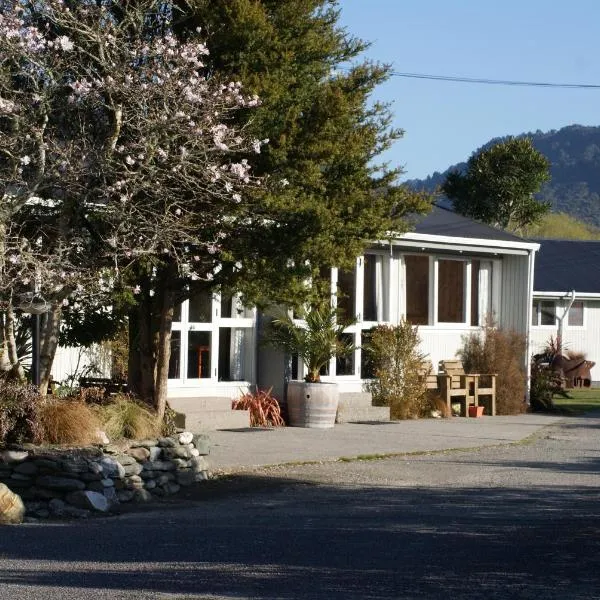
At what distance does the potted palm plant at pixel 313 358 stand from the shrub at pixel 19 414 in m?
6.79

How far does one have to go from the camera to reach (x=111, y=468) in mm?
11852

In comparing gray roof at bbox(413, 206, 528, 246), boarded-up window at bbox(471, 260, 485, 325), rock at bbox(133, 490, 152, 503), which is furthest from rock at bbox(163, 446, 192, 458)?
boarded-up window at bbox(471, 260, 485, 325)

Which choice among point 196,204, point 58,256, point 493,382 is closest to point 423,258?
point 493,382

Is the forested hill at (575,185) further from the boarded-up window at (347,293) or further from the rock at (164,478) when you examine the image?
the rock at (164,478)

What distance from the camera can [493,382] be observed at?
22641mm

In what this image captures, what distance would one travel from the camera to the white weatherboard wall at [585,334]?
36906mm

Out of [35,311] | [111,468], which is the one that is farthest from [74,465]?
[35,311]

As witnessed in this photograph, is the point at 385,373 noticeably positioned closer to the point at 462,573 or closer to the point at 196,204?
the point at 196,204

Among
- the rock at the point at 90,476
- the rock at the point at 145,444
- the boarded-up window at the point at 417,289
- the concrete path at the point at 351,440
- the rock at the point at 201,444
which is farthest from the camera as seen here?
the boarded-up window at the point at 417,289

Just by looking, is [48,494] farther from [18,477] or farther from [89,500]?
[89,500]

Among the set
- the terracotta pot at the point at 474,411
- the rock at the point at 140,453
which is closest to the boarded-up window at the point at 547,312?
the terracotta pot at the point at 474,411

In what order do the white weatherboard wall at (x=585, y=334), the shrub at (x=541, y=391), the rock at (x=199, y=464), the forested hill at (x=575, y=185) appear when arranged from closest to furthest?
the rock at (x=199, y=464), the shrub at (x=541, y=391), the white weatherboard wall at (x=585, y=334), the forested hill at (x=575, y=185)

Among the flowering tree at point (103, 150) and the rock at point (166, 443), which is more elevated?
the flowering tree at point (103, 150)

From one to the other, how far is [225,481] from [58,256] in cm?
319
